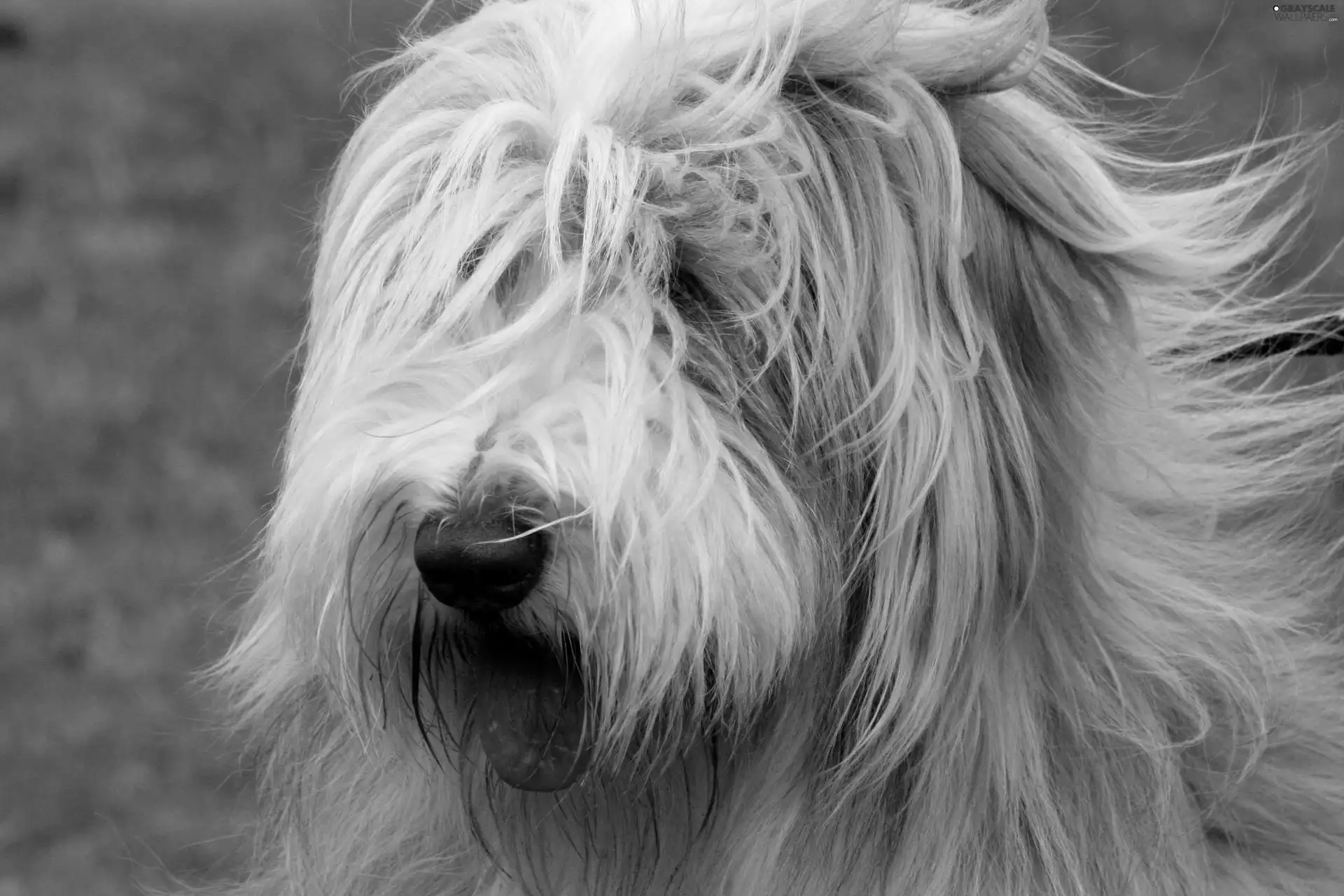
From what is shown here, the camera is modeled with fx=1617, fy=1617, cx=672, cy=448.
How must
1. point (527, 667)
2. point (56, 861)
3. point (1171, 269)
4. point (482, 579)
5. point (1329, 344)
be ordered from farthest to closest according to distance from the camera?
point (56, 861)
point (1329, 344)
point (1171, 269)
point (527, 667)
point (482, 579)

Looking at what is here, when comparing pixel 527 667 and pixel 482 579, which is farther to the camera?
pixel 527 667

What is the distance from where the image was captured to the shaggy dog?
1800mm

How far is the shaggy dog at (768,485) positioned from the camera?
1800mm

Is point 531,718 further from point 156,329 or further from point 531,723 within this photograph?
point 156,329

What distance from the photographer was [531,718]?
6.26ft

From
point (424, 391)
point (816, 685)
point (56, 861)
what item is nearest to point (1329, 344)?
point (816, 685)

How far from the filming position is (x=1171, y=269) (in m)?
2.08

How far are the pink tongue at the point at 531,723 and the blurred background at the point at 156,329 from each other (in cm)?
159

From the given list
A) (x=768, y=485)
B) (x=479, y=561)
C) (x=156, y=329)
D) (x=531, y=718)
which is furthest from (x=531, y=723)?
(x=156, y=329)

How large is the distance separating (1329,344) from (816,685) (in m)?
1.03

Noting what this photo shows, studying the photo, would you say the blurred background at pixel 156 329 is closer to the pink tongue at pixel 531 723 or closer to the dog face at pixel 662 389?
the dog face at pixel 662 389

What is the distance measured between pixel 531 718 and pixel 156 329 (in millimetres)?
4718

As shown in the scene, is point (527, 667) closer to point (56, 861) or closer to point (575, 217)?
point (575, 217)

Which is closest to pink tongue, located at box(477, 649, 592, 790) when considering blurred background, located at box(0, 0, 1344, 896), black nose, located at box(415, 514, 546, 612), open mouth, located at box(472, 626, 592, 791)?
open mouth, located at box(472, 626, 592, 791)
